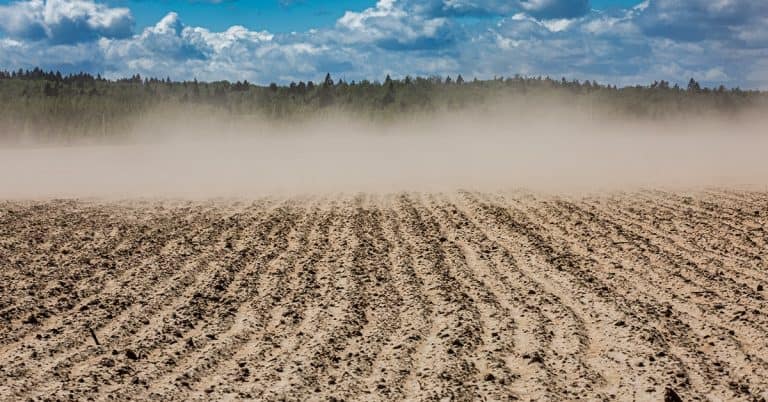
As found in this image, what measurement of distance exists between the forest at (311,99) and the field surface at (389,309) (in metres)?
88.0

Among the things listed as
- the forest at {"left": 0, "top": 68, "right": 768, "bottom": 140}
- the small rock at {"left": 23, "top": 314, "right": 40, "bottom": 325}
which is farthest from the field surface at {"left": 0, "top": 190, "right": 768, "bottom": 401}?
the forest at {"left": 0, "top": 68, "right": 768, "bottom": 140}

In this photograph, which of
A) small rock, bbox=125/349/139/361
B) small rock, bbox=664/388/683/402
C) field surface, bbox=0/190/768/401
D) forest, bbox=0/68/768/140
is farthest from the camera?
forest, bbox=0/68/768/140

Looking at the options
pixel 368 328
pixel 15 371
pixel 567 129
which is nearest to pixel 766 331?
pixel 368 328

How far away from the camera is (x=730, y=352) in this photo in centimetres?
735

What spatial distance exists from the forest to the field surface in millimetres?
88011

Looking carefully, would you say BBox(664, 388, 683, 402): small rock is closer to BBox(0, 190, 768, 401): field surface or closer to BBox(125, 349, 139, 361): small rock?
BBox(0, 190, 768, 401): field surface

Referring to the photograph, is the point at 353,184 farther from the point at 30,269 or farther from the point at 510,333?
the point at 510,333

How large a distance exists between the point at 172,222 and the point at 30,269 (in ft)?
17.4

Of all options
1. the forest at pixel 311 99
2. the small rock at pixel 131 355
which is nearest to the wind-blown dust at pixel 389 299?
the small rock at pixel 131 355

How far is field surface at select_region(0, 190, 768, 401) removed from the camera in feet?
21.9

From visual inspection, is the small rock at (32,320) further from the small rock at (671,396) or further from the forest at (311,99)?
the forest at (311,99)

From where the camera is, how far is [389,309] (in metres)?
9.06

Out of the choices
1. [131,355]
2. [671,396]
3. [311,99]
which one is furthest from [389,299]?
[311,99]

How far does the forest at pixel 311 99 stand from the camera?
318ft
